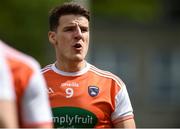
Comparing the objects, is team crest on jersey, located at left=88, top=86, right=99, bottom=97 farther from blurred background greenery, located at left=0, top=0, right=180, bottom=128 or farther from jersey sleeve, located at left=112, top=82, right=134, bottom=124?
blurred background greenery, located at left=0, top=0, right=180, bottom=128

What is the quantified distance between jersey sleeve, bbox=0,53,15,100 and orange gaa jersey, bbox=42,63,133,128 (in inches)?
106

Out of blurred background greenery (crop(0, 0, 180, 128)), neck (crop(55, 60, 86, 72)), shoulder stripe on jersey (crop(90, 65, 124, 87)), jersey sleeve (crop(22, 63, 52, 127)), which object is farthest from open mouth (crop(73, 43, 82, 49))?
blurred background greenery (crop(0, 0, 180, 128))

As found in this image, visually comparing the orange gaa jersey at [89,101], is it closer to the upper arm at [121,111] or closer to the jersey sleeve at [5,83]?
the upper arm at [121,111]

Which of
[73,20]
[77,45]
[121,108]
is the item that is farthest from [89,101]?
[73,20]

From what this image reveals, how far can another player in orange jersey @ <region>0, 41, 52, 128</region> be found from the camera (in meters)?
3.80

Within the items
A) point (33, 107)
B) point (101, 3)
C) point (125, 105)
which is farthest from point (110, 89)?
point (101, 3)

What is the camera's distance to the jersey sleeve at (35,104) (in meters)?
3.81

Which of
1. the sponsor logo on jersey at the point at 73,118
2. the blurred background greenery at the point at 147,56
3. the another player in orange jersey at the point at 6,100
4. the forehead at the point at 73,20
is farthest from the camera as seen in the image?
the blurred background greenery at the point at 147,56

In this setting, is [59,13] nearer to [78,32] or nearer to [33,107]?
[78,32]

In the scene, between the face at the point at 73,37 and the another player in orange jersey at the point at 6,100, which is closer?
the another player in orange jersey at the point at 6,100

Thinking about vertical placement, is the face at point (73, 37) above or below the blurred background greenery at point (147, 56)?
above

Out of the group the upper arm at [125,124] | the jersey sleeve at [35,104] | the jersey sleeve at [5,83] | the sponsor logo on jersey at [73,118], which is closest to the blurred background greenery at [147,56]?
the upper arm at [125,124]

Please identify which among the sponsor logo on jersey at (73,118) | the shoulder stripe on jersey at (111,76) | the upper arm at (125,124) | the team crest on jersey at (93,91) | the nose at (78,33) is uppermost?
the nose at (78,33)

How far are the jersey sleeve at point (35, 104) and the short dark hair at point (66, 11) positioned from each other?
2.75m
